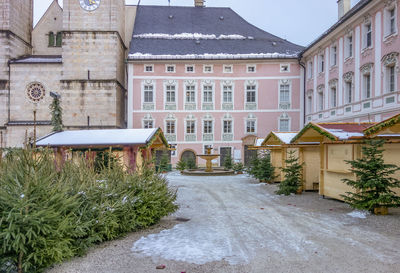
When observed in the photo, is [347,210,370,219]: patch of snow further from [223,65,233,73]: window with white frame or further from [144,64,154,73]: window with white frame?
[144,64,154,73]: window with white frame

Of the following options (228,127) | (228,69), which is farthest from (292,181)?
(228,69)

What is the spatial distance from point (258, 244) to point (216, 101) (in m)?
27.1

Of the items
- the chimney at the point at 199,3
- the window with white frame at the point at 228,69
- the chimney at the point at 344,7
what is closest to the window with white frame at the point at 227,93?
the window with white frame at the point at 228,69

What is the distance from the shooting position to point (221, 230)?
734 centimetres

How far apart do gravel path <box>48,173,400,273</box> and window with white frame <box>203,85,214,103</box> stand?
23657mm

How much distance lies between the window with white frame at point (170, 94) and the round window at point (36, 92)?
11683mm

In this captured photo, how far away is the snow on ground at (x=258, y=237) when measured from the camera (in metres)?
5.64

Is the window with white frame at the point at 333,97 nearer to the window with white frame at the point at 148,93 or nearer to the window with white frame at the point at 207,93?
the window with white frame at the point at 207,93

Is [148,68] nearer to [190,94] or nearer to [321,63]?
[190,94]

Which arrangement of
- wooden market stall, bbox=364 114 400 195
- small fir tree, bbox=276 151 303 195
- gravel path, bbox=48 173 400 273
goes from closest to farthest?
gravel path, bbox=48 173 400 273
wooden market stall, bbox=364 114 400 195
small fir tree, bbox=276 151 303 195

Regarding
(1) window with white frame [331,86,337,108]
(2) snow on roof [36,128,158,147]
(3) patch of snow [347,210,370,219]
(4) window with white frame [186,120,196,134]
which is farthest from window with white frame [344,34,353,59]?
(3) patch of snow [347,210,370,219]

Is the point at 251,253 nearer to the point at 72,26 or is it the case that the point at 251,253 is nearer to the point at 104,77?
the point at 104,77

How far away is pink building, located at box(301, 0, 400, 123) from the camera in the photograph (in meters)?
18.0

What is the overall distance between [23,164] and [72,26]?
30.0 meters
